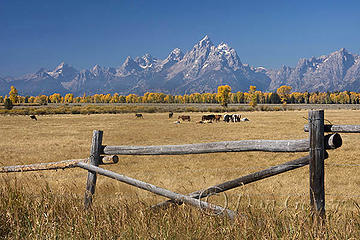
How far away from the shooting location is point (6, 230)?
4582mm

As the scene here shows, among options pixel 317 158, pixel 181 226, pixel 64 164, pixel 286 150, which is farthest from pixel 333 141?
pixel 64 164

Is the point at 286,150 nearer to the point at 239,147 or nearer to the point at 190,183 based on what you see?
the point at 239,147

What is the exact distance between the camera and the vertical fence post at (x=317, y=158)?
4.40 meters

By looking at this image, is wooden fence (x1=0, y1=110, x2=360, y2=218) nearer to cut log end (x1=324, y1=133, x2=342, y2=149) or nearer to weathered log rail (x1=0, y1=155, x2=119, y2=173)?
cut log end (x1=324, y1=133, x2=342, y2=149)

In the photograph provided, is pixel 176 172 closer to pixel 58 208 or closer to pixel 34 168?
pixel 34 168

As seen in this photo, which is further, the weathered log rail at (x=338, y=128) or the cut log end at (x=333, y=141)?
the weathered log rail at (x=338, y=128)

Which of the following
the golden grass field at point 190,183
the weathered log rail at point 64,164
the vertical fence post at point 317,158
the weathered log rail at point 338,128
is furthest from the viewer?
the weathered log rail at point 64,164

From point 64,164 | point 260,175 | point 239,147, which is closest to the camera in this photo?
point 260,175

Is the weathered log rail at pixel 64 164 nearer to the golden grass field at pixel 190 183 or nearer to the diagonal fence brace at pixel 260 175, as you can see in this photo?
the golden grass field at pixel 190 183

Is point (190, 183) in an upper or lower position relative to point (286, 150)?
lower

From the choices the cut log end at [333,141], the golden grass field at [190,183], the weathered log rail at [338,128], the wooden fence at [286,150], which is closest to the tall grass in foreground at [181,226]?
the golden grass field at [190,183]

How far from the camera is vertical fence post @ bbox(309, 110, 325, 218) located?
14.4ft

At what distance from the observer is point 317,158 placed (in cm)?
441

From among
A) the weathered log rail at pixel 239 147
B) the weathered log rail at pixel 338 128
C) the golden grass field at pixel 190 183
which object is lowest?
the golden grass field at pixel 190 183
